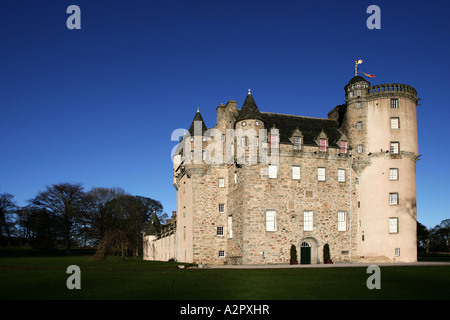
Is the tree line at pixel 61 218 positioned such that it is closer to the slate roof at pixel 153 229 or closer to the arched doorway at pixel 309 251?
the slate roof at pixel 153 229

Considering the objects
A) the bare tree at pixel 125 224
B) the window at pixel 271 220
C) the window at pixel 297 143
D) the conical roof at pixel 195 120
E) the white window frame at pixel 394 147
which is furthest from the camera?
the bare tree at pixel 125 224

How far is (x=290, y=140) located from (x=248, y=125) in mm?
4681

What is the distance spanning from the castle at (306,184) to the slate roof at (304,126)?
5.5 inches

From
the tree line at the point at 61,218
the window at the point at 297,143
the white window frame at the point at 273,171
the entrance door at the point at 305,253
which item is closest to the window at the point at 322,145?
the window at the point at 297,143

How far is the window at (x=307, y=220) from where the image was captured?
40.2 meters

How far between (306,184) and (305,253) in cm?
675

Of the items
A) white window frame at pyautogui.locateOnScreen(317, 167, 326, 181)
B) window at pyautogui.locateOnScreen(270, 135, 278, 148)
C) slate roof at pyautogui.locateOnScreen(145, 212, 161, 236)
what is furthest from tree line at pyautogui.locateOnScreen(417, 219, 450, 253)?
window at pyautogui.locateOnScreen(270, 135, 278, 148)

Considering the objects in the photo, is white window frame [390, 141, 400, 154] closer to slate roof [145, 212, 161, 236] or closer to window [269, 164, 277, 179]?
window [269, 164, 277, 179]

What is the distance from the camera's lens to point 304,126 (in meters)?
44.9

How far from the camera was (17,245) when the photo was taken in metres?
76.6

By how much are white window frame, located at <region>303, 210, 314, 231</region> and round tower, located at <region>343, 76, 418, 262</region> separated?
5.70 metres

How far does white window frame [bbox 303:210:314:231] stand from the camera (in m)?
40.2

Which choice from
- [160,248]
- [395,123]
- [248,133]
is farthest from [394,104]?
[160,248]
